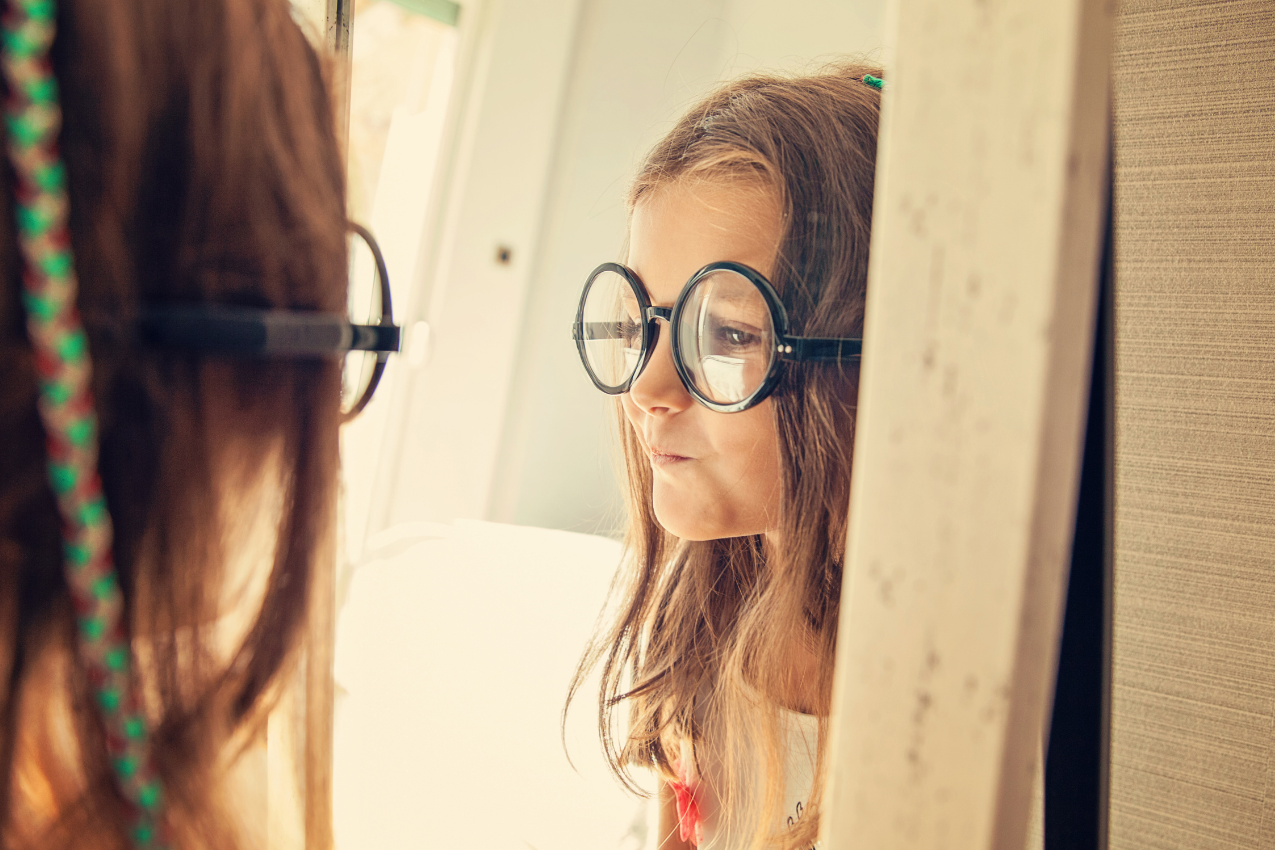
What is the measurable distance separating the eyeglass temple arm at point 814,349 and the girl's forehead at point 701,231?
0.24ft

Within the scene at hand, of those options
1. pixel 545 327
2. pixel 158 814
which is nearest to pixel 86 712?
pixel 158 814

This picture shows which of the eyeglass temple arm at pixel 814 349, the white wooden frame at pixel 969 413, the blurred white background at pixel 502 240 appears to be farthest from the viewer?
the blurred white background at pixel 502 240

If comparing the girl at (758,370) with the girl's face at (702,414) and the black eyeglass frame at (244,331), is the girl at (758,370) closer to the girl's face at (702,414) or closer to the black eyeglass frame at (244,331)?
the girl's face at (702,414)

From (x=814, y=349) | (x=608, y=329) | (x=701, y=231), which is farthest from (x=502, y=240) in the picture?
(x=814, y=349)

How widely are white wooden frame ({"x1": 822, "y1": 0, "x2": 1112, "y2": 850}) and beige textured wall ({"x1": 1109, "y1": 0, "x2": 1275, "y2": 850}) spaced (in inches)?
20.0

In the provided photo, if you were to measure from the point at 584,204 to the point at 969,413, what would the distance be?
70.0 inches

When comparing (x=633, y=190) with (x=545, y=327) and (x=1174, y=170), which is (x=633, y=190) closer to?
(x=1174, y=170)

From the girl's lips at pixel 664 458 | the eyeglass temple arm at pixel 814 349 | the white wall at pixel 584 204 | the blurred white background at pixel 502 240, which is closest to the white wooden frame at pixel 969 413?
the eyeglass temple arm at pixel 814 349

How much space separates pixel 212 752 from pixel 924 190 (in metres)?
0.34

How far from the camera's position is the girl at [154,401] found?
224 millimetres

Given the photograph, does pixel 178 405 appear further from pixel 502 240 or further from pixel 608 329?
pixel 502 240

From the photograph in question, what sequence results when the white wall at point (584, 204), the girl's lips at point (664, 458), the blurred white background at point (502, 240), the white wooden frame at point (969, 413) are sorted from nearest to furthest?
the white wooden frame at point (969, 413)
the girl's lips at point (664, 458)
the blurred white background at point (502, 240)
the white wall at point (584, 204)

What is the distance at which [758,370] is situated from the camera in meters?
0.53

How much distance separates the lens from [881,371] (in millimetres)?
190
